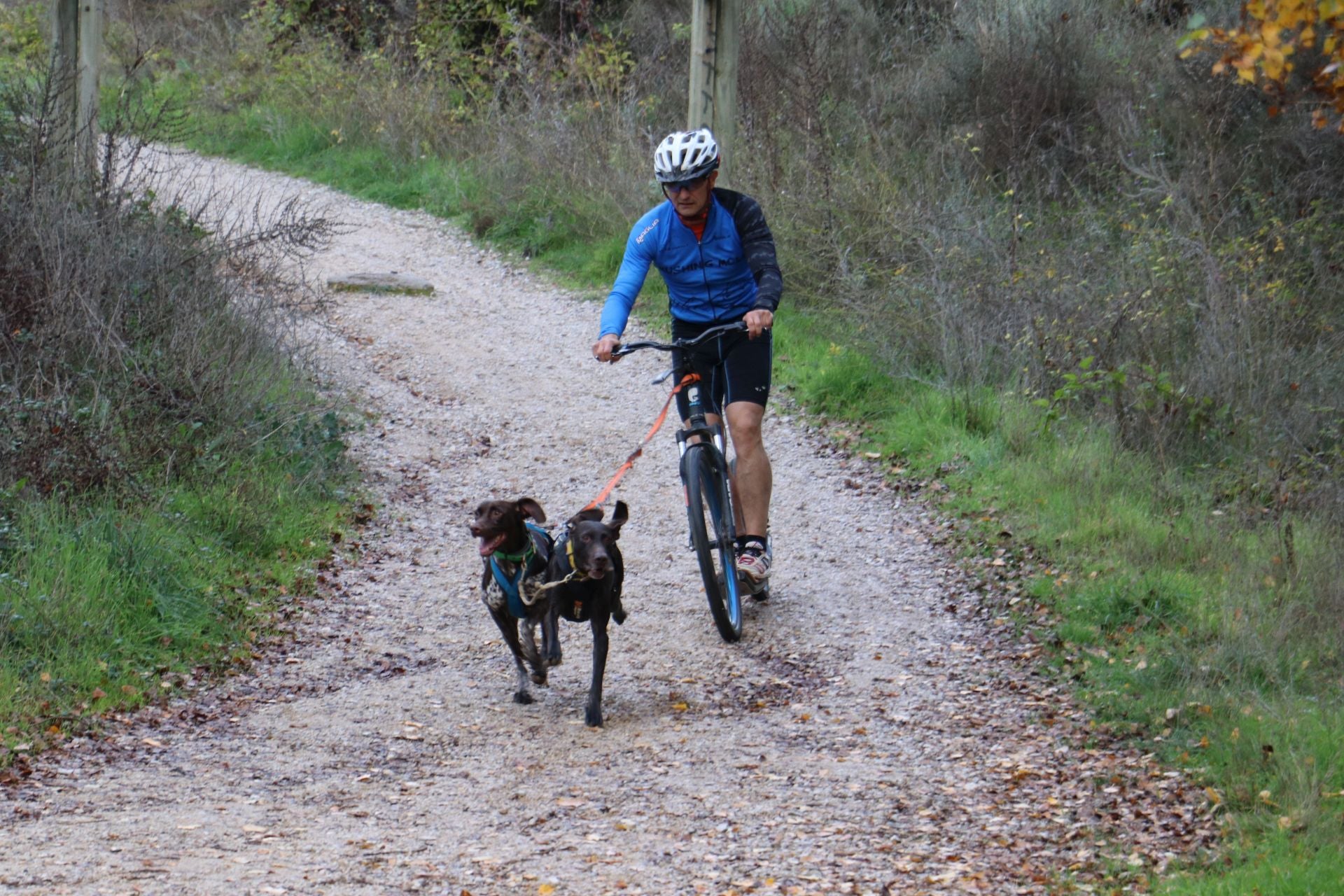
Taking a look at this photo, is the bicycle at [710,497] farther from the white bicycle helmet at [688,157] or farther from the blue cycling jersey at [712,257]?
the white bicycle helmet at [688,157]

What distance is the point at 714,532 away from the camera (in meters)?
6.91

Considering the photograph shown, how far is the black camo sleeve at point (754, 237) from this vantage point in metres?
6.55

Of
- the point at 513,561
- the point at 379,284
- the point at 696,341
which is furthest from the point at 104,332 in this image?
the point at 379,284

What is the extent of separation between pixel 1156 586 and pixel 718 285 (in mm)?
2654

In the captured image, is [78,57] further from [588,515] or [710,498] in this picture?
[588,515]

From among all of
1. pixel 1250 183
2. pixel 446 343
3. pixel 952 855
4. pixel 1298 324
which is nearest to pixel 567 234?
pixel 446 343

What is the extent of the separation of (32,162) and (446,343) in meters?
5.16

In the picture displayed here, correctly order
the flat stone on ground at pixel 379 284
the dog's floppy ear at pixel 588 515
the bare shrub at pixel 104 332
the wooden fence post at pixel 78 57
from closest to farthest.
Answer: the dog's floppy ear at pixel 588 515
the bare shrub at pixel 104 332
the wooden fence post at pixel 78 57
the flat stone on ground at pixel 379 284

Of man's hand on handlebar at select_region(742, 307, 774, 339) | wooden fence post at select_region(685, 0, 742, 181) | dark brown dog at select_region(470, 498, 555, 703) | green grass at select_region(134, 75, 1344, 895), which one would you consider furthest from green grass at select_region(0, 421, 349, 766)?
wooden fence post at select_region(685, 0, 742, 181)

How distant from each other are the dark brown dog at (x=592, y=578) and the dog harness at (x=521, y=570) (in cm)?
10

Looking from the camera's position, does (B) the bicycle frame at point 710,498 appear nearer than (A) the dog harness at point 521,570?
No

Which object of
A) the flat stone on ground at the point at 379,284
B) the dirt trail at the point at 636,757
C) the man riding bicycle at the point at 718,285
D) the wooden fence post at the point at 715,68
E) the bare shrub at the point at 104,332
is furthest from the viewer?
the flat stone on ground at the point at 379,284

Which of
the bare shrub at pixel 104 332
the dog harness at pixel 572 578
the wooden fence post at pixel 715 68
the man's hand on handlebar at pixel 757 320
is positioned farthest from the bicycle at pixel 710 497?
the wooden fence post at pixel 715 68

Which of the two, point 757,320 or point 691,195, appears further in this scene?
point 691,195
